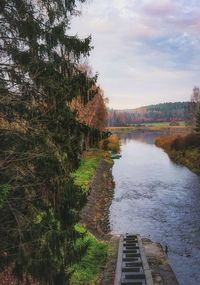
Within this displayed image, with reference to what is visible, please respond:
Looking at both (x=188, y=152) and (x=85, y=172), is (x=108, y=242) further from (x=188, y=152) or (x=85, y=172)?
(x=188, y=152)

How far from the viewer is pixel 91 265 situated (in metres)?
19.1

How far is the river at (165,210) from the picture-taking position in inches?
881

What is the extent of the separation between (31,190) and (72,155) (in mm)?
1604

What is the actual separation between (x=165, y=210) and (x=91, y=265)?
604 inches

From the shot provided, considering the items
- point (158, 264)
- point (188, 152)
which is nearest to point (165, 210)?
point (158, 264)

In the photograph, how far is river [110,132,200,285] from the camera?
2238 centimetres

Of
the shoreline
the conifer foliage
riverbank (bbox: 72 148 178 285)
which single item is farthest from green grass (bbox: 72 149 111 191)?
the conifer foliage

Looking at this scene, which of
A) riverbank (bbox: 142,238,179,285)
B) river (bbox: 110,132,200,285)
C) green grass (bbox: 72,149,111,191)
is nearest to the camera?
riverbank (bbox: 142,238,179,285)

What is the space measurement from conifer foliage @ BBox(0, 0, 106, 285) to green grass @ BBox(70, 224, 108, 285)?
10.7 feet

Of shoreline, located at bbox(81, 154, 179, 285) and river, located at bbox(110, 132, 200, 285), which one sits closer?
shoreline, located at bbox(81, 154, 179, 285)

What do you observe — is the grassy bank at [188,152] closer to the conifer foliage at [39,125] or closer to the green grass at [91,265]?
the green grass at [91,265]

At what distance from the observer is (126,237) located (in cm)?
2420

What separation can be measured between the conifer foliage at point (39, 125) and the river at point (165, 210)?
353 inches

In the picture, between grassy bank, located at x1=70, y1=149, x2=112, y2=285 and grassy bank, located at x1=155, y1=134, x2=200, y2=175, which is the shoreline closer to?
grassy bank, located at x1=70, y1=149, x2=112, y2=285
